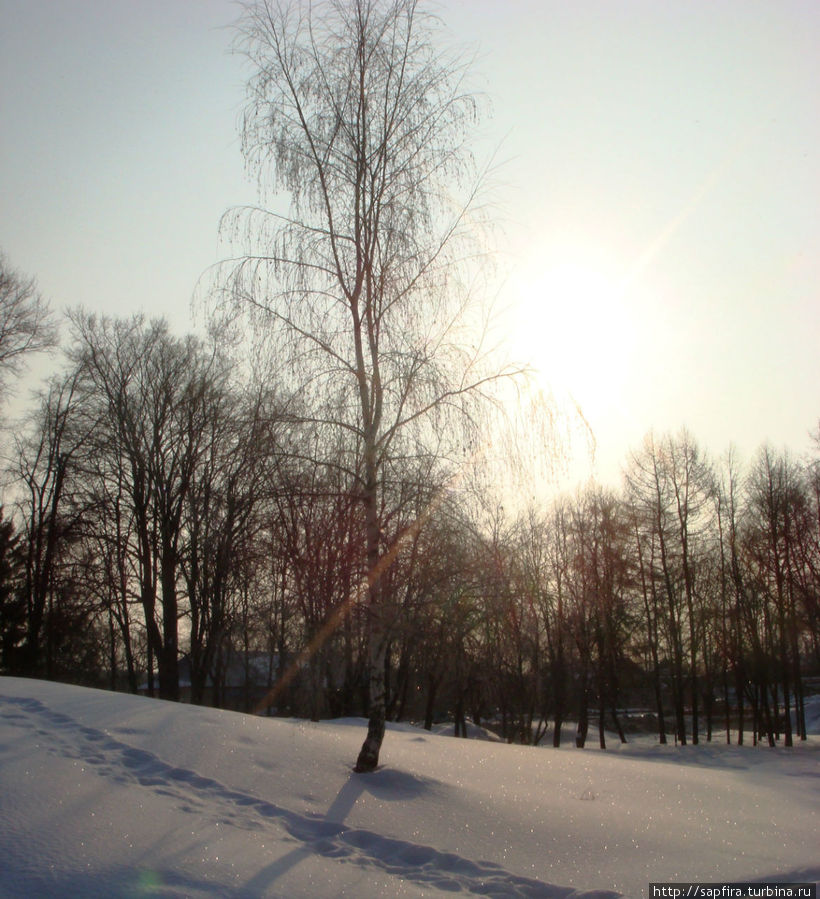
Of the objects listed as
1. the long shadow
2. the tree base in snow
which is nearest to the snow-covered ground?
the long shadow

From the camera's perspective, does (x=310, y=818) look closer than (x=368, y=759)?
Yes

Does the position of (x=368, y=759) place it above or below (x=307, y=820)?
above

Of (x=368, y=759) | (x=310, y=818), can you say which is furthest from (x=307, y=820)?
(x=368, y=759)

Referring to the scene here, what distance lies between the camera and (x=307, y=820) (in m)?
6.78

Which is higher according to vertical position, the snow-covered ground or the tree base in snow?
the tree base in snow

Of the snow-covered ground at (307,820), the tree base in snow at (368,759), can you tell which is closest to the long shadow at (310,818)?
the snow-covered ground at (307,820)

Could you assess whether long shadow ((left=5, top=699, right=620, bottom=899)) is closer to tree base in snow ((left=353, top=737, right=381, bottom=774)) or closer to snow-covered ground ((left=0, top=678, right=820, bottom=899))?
snow-covered ground ((left=0, top=678, right=820, bottom=899))

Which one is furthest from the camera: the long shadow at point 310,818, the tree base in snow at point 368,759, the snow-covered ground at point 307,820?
the tree base in snow at point 368,759

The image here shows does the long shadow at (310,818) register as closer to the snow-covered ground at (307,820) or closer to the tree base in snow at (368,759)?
the snow-covered ground at (307,820)

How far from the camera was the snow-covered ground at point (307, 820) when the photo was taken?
5.23 m

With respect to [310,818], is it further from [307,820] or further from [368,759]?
[368,759]

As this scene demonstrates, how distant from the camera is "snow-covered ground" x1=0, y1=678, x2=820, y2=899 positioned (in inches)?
206

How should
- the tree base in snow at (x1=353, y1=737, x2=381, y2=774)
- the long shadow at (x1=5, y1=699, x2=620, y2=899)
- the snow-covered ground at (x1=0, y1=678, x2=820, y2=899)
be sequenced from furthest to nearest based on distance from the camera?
1. the tree base in snow at (x1=353, y1=737, x2=381, y2=774)
2. the long shadow at (x1=5, y1=699, x2=620, y2=899)
3. the snow-covered ground at (x1=0, y1=678, x2=820, y2=899)

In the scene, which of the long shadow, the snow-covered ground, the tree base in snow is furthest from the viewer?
the tree base in snow
